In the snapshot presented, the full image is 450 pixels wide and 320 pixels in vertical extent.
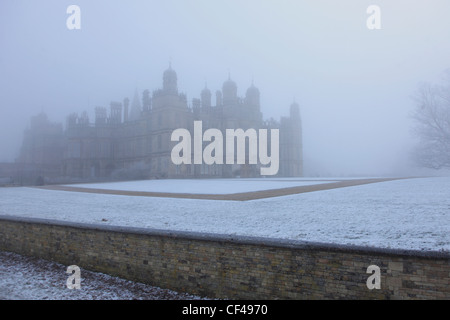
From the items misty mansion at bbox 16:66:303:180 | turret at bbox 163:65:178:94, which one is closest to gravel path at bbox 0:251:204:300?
misty mansion at bbox 16:66:303:180

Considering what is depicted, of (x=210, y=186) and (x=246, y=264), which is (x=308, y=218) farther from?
(x=210, y=186)

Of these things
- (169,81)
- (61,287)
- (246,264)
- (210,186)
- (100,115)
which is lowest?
(61,287)

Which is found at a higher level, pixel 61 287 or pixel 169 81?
pixel 169 81

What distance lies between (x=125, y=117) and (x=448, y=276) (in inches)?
2542

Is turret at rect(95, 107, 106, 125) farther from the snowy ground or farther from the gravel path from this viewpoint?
the gravel path

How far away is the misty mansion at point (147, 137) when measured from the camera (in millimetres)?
51312

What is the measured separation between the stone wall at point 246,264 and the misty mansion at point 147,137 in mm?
36835

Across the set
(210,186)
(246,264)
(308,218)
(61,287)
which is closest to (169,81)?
(210,186)

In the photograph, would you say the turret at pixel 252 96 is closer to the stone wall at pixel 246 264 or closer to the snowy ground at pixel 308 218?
the snowy ground at pixel 308 218

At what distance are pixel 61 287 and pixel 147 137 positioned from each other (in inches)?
1931

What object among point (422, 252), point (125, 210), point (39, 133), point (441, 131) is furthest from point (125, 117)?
point (422, 252)

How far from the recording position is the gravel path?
6949mm

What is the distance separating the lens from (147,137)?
5541cm
